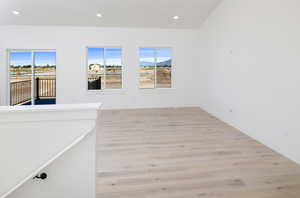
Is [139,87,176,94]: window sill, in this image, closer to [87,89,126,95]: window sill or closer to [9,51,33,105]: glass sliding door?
[87,89,126,95]: window sill

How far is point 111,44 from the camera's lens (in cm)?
675

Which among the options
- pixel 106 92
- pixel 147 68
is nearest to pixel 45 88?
pixel 106 92

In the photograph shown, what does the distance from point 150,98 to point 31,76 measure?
3.93m

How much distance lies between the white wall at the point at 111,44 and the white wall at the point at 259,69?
1265mm

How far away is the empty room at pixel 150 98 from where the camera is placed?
1.76 m

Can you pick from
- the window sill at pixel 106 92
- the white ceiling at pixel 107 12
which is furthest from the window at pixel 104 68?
the white ceiling at pixel 107 12

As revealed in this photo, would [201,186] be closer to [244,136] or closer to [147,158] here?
[147,158]

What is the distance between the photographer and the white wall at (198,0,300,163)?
3.08 m

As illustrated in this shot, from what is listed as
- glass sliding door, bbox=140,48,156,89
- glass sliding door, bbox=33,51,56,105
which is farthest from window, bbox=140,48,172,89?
glass sliding door, bbox=33,51,56,105

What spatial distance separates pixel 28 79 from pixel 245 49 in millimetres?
6383

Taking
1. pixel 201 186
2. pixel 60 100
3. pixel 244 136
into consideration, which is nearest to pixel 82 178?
pixel 201 186

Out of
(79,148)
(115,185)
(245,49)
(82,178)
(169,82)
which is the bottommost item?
(115,185)

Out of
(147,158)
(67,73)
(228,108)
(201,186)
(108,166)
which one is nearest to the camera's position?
(201,186)

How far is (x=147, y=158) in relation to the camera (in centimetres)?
310
